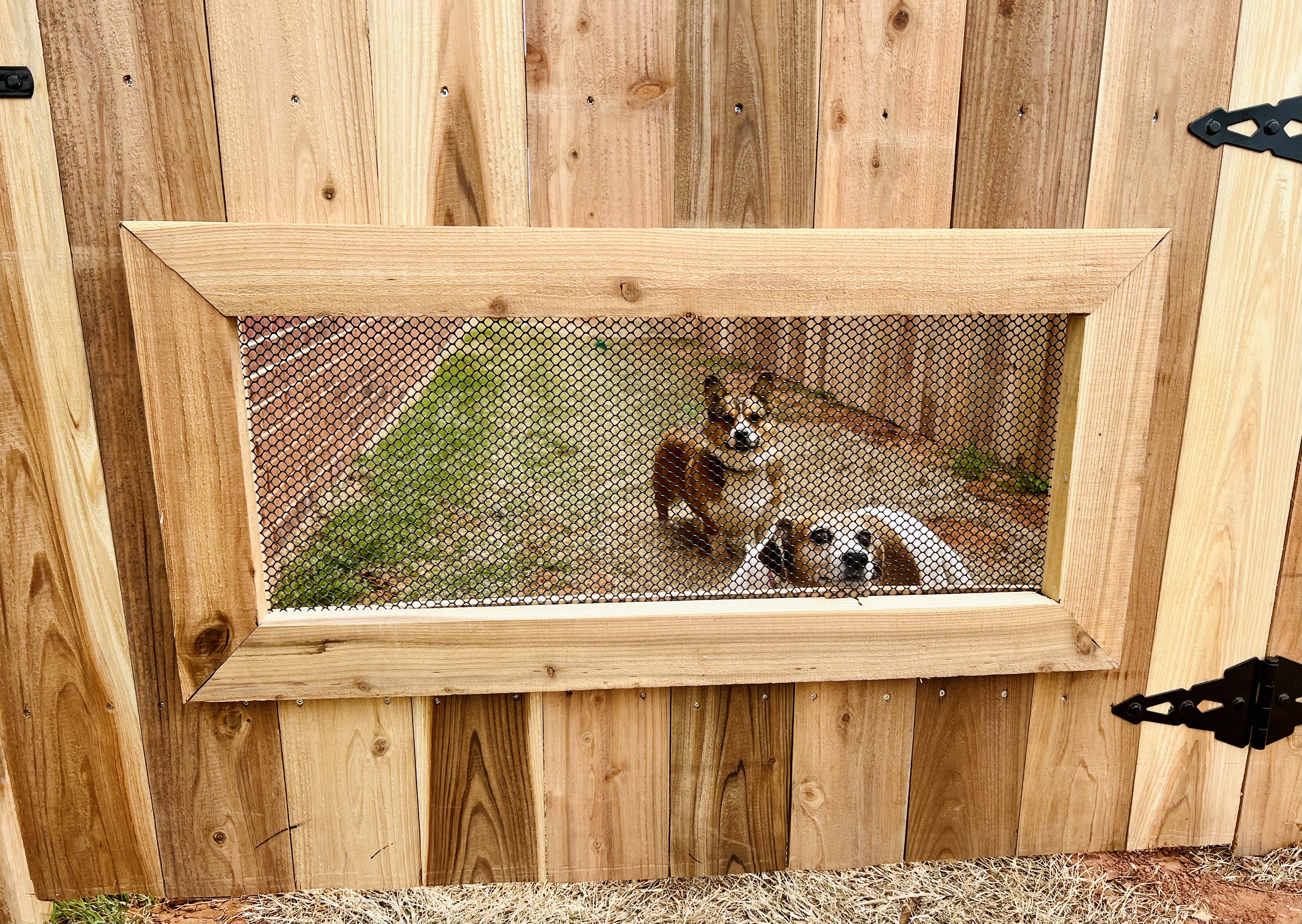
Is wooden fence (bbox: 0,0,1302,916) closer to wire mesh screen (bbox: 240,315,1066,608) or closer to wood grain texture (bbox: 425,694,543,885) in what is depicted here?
wood grain texture (bbox: 425,694,543,885)

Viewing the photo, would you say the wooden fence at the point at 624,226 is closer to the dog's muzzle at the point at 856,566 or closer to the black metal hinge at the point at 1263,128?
the black metal hinge at the point at 1263,128

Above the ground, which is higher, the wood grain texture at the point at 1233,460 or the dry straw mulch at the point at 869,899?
the wood grain texture at the point at 1233,460

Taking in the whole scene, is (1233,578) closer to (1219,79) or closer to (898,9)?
(1219,79)

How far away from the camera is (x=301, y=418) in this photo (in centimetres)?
125

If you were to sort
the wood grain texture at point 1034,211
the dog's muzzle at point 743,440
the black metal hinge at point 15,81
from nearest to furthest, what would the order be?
the black metal hinge at point 15,81 < the wood grain texture at point 1034,211 < the dog's muzzle at point 743,440

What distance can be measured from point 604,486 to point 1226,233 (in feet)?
3.47

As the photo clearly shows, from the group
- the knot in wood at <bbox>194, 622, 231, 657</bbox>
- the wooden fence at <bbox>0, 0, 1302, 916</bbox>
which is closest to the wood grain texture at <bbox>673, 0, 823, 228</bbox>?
the wooden fence at <bbox>0, 0, 1302, 916</bbox>

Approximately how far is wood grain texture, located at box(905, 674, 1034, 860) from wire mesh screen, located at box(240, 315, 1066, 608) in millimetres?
189

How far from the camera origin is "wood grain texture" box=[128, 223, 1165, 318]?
110cm

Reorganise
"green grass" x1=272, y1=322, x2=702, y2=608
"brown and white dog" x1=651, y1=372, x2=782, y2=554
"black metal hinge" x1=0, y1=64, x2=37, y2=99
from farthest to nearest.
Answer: "brown and white dog" x1=651, y1=372, x2=782, y2=554 → "green grass" x1=272, y1=322, x2=702, y2=608 → "black metal hinge" x1=0, y1=64, x2=37, y2=99

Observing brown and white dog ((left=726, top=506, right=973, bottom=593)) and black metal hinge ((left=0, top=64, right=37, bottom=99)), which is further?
brown and white dog ((left=726, top=506, right=973, bottom=593))

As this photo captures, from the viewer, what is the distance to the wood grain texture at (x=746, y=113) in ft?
3.67

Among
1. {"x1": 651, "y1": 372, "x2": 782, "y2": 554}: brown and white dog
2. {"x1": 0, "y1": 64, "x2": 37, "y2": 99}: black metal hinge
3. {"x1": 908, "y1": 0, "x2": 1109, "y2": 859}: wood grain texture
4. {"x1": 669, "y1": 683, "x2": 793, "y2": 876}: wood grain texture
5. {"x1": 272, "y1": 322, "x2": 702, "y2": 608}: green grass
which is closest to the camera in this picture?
{"x1": 0, "y1": 64, "x2": 37, "y2": 99}: black metal hinge

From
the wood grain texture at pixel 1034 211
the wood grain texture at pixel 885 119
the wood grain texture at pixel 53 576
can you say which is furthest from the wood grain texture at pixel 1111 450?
the wood grain texture at pixel 53 576
